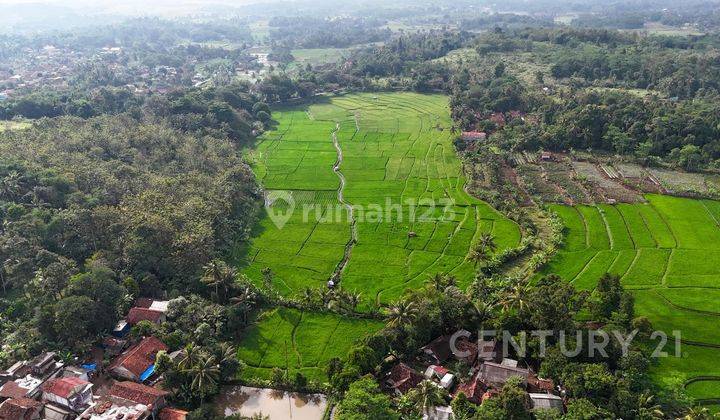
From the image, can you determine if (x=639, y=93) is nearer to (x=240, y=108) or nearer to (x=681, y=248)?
(x=681, y=248)

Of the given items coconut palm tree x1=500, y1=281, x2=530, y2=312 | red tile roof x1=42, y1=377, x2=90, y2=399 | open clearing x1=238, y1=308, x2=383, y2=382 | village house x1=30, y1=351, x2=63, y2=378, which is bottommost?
open clearing x1=238, y1=308, x2=383, y2=382

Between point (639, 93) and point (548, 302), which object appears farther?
point (639, 93)

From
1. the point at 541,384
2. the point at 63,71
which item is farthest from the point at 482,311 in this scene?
the point at 63,71

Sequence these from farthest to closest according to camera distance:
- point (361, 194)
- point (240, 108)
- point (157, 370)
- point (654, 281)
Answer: point (240, 108), point (361, 194), point (654, 281), point (157, 370)

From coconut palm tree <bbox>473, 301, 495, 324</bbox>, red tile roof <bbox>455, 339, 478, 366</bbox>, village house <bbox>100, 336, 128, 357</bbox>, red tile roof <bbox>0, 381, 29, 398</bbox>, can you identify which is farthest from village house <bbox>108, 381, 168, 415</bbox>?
coconut palm tree <bbox>473, 301, 495, 324</bbox>

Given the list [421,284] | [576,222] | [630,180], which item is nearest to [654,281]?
[576,222]

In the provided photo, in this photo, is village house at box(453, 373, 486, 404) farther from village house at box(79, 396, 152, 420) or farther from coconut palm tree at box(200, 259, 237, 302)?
coconut palm tree at box(200, 259, 237, 302)

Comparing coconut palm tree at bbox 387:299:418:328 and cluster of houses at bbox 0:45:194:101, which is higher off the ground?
cluster of houses at bbox 0:45:194:101
